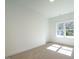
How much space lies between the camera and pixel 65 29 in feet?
17.3

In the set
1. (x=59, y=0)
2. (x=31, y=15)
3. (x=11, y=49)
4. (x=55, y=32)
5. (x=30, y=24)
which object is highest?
(x=59, y=0)

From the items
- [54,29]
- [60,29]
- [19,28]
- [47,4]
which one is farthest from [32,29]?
[60,29]

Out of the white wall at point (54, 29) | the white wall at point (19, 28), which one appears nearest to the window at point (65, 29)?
the white wall at point (54, 29)

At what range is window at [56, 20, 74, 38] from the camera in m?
4.96

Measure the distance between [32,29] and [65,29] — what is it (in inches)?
114

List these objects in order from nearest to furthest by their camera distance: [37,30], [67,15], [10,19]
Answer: [10,19]
[37,30]
[67,15]

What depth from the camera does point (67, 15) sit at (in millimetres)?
4941

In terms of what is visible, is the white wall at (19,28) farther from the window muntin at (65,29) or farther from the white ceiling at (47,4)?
the window muntin at (65,29)

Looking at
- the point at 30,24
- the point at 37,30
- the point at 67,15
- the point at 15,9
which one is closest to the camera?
the point at 15,9

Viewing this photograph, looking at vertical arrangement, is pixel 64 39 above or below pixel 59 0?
below
